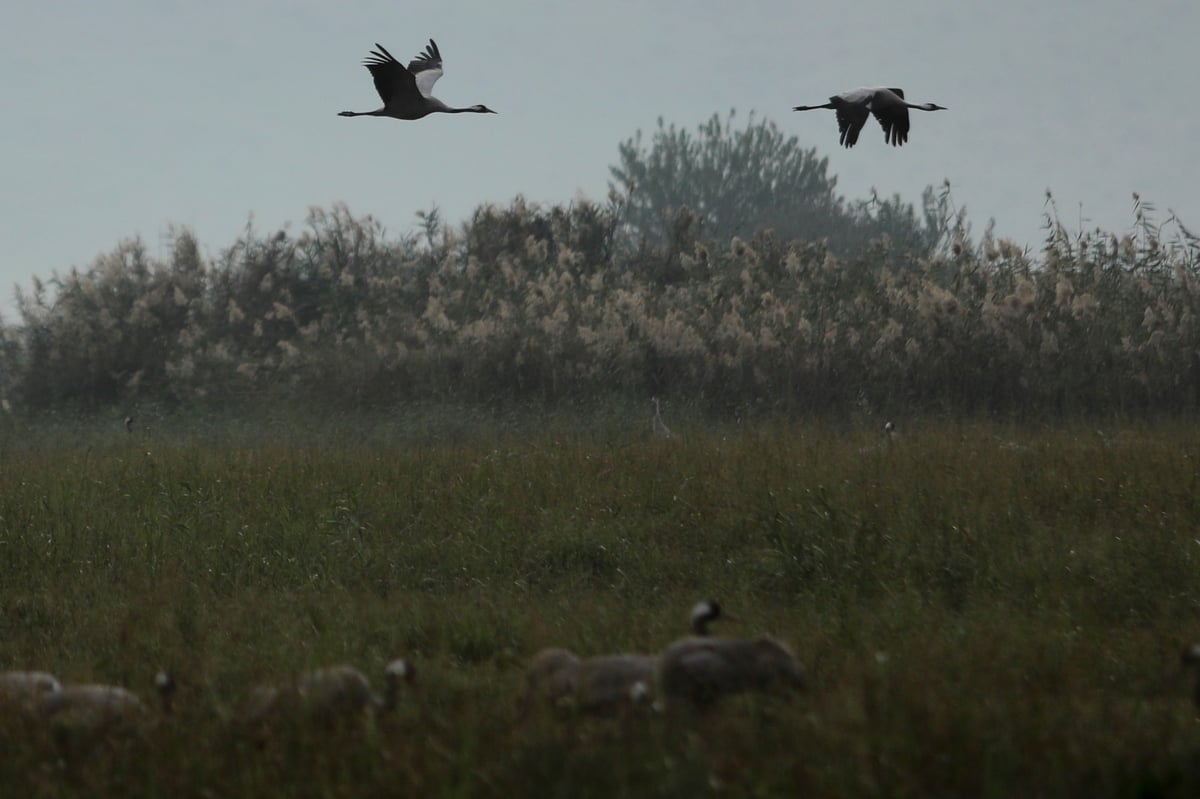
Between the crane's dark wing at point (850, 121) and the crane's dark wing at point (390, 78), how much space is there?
3.20 metres

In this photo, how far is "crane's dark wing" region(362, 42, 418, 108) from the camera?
32.6ft

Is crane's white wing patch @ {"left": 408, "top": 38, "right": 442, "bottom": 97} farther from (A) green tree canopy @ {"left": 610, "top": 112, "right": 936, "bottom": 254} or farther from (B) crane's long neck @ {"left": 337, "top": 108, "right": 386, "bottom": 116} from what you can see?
(A) green tree canopy @ {"left": 610, "top": 112, "right": 936, "bottom": 254}

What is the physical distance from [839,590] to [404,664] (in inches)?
143

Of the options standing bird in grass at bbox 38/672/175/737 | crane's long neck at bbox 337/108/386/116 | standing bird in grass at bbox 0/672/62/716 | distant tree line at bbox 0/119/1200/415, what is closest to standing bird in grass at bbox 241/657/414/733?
standing bird in grass at bbox 38/672/175/737

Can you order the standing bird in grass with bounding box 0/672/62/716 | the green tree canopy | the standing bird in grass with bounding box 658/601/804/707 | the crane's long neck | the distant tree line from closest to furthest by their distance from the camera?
1. the standing bird in grass with bounding box 658/601/804/707
2. the standing bird in grass with bounding box 0/672/62/716
3. the crane's long neck
4. the distant tree line
5. the green tree canopy

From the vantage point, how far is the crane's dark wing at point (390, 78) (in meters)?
9.94

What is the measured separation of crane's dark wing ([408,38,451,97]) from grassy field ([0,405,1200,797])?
133 inches

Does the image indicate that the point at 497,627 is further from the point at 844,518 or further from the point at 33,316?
the point at 33,316

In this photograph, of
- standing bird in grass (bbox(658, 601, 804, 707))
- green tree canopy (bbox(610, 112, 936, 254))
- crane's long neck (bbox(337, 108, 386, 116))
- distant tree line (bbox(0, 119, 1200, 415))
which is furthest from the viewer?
green tree canopy (bbox(610, 112, 936, 254))

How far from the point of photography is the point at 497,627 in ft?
25.2

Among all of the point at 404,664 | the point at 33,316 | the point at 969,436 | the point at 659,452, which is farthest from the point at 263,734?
the point at 33,316

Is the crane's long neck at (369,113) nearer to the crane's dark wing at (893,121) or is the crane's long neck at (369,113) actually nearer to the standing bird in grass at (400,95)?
the standing bird in grass at (400,95)

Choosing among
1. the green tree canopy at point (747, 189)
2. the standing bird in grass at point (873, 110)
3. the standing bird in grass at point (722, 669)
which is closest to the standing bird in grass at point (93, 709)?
the standing bird in grass at point (722, 669)

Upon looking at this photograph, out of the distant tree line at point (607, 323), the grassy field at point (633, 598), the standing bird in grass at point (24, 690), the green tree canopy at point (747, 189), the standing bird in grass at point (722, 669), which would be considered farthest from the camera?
the green tree canopy at point (747, 189)
